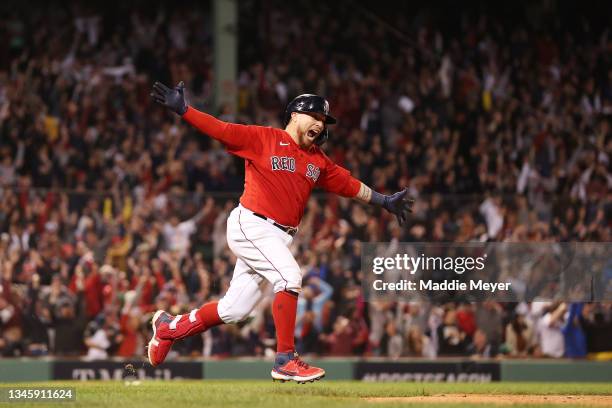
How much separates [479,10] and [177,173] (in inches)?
354

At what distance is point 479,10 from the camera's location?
79.9 ft

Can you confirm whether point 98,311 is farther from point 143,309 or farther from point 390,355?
point 390,355

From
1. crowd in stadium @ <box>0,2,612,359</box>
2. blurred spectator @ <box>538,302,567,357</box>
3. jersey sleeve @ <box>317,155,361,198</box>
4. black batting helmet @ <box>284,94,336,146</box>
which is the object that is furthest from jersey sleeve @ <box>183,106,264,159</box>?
blurred spectator @ <box>538,302,567,357</box>

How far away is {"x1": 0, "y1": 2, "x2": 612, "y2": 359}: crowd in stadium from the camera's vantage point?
14508 millimetres

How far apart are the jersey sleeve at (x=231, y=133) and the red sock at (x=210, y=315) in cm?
122

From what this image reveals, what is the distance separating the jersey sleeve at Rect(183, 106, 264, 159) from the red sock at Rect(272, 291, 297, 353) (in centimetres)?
112

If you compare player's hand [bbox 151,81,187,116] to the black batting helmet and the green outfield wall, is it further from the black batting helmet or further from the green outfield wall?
the green outfield wall

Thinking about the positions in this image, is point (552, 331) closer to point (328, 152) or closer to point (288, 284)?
point (328, 152)

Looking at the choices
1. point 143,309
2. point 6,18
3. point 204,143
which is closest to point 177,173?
point 204,143

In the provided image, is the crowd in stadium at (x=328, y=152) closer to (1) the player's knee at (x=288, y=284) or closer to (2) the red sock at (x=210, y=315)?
(2) the red sock at (x=210, y=315)

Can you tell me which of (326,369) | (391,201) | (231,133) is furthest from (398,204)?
(326,369)

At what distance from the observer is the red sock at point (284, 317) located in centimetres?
880

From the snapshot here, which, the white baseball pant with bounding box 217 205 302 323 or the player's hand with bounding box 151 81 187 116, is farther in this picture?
the white baseball pant with bounding box 217 205 302 323

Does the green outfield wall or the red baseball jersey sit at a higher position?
the red baseball jersey
